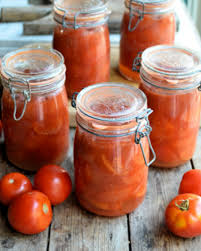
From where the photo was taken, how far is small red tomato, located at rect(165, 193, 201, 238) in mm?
916

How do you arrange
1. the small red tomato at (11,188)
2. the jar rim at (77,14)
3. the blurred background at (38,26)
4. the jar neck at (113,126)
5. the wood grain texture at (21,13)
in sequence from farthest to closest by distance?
the wood grain texture at (21,13) → the blurred background at (38,26) → the jar rim at (77,14) → the small red tomato at (11,188) → the jar neck at (113,126)

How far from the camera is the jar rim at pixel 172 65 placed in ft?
3.38

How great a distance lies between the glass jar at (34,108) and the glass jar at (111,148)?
125 mm

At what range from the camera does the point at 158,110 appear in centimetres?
107

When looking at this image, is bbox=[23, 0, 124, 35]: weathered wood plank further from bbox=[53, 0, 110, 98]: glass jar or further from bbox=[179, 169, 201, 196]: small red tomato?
bbox=[179, 169, 201, 196]: small red tomato

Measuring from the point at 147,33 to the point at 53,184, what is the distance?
596mm

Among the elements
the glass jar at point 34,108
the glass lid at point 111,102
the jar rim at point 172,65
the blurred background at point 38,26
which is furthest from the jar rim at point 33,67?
→ the blurred background at point 38,26

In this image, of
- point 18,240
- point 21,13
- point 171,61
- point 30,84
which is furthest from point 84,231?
point 21,13

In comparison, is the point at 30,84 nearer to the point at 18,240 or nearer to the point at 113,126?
the point at 113,126

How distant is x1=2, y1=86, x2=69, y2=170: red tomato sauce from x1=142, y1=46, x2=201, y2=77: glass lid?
9.7 inches

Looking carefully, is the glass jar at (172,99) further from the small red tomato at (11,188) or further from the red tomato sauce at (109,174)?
the small red tomato at (11,188)

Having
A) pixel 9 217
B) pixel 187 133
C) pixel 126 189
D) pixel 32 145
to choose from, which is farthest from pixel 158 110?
pixel 9 217

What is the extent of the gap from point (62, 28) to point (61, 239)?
2.05ft

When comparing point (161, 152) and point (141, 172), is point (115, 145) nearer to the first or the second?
point (141, 172)
